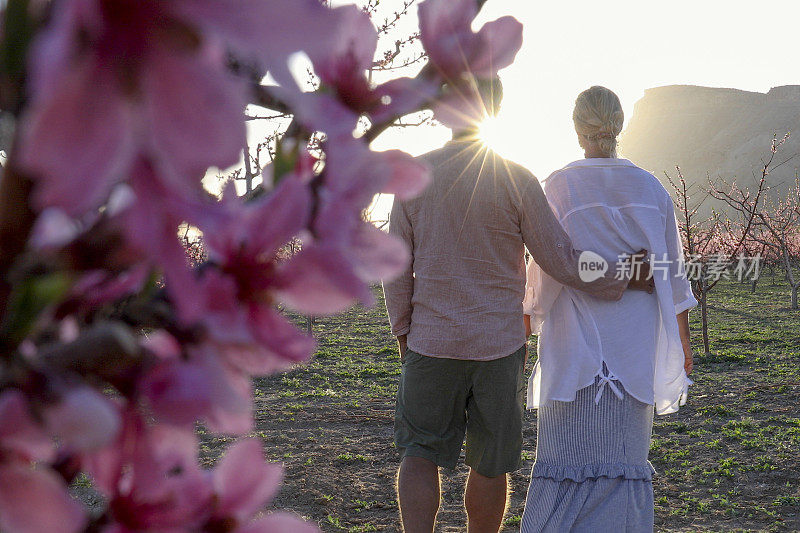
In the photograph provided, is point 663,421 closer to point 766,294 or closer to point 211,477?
point 211,477

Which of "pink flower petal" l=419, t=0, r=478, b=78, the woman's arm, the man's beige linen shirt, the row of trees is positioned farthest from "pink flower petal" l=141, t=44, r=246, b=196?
the row of trees

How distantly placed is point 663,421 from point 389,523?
11.9ft

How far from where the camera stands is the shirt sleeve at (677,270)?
129 inches

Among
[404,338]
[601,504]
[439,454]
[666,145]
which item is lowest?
[601,504]

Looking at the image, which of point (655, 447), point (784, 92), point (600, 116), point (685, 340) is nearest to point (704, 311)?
point (655, 447)

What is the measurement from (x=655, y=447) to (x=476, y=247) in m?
4.02

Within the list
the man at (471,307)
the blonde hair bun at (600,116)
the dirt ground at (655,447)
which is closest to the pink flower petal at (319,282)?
the man at (471,307)

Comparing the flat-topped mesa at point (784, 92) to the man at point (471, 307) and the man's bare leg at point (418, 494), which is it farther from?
the man's bare leg at point (418, 494)

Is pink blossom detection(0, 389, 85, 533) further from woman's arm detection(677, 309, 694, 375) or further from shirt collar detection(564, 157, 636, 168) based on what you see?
woman's arm detection(677, 309, 694, 375)

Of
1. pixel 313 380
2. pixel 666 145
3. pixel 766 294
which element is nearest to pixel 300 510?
pixel 313 380

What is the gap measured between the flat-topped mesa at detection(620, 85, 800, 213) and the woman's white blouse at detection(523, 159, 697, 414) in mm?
75945

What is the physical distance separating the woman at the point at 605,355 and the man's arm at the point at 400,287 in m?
0.65

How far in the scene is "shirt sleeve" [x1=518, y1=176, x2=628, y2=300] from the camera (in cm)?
312

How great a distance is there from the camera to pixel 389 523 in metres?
4.66
